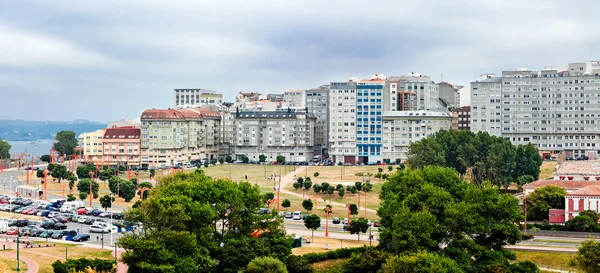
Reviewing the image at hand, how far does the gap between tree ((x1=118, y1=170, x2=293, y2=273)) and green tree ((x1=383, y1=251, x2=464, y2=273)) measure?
23.4ft

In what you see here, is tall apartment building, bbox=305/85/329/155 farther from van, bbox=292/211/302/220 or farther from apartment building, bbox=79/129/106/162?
van, bbox=292/211/302/220

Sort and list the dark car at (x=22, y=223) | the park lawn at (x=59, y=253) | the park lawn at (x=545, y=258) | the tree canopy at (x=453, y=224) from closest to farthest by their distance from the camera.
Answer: the tree canopy at (x=453, y=224)
the park lawn at (x=59, y=253)
the park lawn at (x=545, y=258)
the dark car at (x=22, y=223)

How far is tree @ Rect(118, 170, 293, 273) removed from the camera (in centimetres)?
4091

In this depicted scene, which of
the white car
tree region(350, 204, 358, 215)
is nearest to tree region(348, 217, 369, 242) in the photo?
tree region(350, 204, 358, 215)

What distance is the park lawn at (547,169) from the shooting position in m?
93.6

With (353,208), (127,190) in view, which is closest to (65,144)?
(127,190)

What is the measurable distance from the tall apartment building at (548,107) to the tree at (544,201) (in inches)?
2146

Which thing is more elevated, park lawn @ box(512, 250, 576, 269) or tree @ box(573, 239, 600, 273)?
tree @ box(573, 239, 600, 273)

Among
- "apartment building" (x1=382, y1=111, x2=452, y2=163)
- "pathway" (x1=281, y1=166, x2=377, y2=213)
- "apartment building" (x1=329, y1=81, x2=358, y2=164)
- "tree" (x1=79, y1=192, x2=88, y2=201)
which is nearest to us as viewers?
"tree" (x1=79, y1=192, x2=88, y2=201)

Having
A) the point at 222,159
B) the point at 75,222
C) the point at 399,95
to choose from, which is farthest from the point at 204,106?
the point at 75,222

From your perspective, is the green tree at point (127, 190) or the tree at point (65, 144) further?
the tree at point (65, 144)

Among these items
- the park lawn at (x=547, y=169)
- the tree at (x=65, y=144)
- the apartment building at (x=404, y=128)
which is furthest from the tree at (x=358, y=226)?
the tree at (x=65, y=144)

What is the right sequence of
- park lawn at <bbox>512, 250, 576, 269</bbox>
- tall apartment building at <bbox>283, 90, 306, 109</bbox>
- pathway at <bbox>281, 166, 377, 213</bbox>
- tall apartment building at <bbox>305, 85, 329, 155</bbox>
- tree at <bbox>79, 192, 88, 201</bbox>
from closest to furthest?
park lawn at <bbox>512, 250, 576, 269</bbox> < tree at <bbox>79, 192, 88, 201</bbox> < pathway at <bbox>281, 166, 377, 213</bbox> < tall apartment building at <bbox>305, 85, 329, 155</bbox> < tall apartment building at <bbox>283, 90, 306, 109</bbox>

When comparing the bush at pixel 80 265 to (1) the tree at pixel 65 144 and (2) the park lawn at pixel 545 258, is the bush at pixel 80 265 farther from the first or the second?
(1) the tree at pixel 65 144
